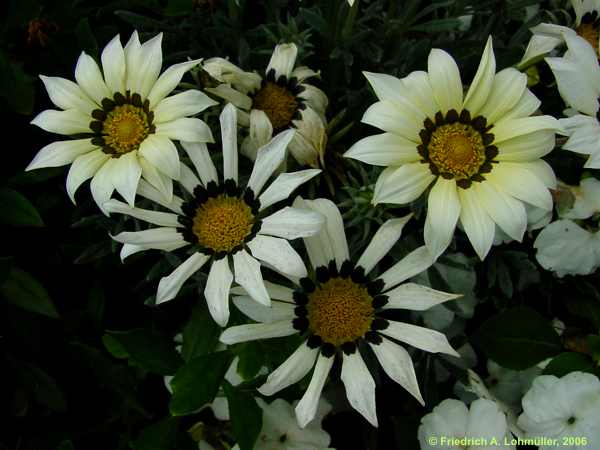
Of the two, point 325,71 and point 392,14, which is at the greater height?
point 392,14

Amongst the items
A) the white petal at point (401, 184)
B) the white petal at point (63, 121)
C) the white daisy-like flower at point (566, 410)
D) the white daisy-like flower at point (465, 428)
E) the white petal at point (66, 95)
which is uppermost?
the white petal at point (66, 95)

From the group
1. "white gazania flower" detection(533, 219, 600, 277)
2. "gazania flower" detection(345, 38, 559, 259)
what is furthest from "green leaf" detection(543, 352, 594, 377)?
"gazania flower" detection(345, 38, 559, 259)

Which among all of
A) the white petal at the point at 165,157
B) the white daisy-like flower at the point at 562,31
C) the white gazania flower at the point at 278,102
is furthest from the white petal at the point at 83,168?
the white daisy-like flower at the point at 562,31

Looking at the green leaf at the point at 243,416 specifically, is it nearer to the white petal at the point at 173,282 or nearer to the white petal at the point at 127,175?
the white petal at the point at 173,282

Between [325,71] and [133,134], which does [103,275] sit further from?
[325,71]

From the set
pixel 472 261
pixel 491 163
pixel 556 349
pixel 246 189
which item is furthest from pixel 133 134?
pixel 556 349
